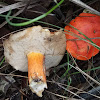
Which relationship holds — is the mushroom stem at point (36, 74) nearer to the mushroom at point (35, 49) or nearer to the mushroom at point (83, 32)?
the mushroom at point (35, 49)

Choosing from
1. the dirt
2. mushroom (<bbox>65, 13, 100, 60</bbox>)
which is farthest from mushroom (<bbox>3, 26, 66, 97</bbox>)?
the dirt

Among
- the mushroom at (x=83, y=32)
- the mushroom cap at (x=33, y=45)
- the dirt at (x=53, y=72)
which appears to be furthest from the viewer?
the dirt at (x=53, y=72)

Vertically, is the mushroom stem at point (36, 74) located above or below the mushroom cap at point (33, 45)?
below

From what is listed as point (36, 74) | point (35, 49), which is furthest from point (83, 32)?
point (36, 74)

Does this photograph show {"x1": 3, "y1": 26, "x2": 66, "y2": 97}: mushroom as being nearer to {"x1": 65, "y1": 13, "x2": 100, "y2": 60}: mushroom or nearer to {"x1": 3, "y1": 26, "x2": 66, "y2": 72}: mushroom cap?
{"x1": 3, "y1": 26, "x2": 66, "y2": 72}: mushroom cap

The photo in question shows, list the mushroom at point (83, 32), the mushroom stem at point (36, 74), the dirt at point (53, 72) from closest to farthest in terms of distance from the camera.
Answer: the mushroom stem at point (36, 74) → the mushroom at point (83, 32) → the dirt at point (53, 72)

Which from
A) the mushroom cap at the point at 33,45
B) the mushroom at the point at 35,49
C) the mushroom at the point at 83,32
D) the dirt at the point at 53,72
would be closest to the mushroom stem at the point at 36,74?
the mushroom at the point at 35,49
